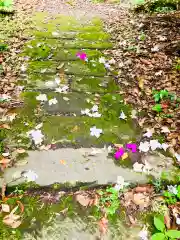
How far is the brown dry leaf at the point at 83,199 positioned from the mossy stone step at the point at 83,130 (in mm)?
678

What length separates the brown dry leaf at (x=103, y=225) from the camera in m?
2.41

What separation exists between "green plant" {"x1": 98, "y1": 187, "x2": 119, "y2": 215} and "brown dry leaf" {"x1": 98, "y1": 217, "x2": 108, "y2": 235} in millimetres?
84

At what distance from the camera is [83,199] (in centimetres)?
265

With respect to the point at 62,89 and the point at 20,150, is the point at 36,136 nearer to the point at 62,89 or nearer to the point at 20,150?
the point at 20,150

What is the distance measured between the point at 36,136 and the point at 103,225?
1.30 m

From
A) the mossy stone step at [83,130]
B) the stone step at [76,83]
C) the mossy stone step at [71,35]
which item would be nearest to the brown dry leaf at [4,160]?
the mossy stone step at [83,130]

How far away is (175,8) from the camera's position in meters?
7.94

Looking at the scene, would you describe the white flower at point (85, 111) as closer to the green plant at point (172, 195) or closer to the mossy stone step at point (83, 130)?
the mossy stone step at point (83, 130)

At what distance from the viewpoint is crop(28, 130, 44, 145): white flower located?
3.20 metres

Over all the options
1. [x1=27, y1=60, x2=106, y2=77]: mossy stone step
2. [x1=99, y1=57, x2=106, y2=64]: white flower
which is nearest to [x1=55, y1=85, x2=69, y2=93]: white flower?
[x1=27, y1=60, x2=106, y2=77]: mossy stone step

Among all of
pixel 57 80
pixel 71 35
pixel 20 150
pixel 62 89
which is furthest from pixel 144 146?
pixel 71 35

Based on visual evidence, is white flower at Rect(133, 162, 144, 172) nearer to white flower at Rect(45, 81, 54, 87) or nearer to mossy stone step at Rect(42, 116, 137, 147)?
mossy stone step at Rect(42, 116, 137, 147)

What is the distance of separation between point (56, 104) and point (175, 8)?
5797 mm

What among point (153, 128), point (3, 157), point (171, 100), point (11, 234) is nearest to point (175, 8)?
point (171, 100)
